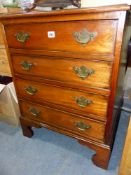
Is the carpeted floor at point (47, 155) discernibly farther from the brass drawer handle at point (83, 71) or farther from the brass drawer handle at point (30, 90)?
the brass drawer handle at point (83, 71)

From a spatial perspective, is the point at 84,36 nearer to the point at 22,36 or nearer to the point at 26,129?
the point at 22,36

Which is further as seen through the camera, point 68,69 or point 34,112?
point 34,112

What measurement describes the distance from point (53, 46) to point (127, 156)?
0.75m

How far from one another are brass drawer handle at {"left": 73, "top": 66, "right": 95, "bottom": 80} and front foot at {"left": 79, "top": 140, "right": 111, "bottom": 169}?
0.50 m

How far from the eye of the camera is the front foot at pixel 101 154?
1084 millimetres

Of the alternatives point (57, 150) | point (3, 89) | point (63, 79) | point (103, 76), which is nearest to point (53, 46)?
point (63, 79)

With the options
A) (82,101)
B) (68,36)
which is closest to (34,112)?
(82,101)

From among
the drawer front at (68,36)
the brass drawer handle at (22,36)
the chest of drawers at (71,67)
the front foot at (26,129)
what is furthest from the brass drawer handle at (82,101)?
the front foot at (26,129)

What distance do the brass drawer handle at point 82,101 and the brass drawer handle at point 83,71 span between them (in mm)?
147

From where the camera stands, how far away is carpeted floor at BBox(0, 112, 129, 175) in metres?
1.19

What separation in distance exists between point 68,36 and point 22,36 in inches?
12.4

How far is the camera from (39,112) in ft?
4.14

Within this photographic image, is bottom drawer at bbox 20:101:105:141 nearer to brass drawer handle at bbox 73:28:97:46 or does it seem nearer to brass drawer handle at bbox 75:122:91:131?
brass drawer handle at bbox 75:122:91:131

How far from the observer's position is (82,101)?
3.29 feet
